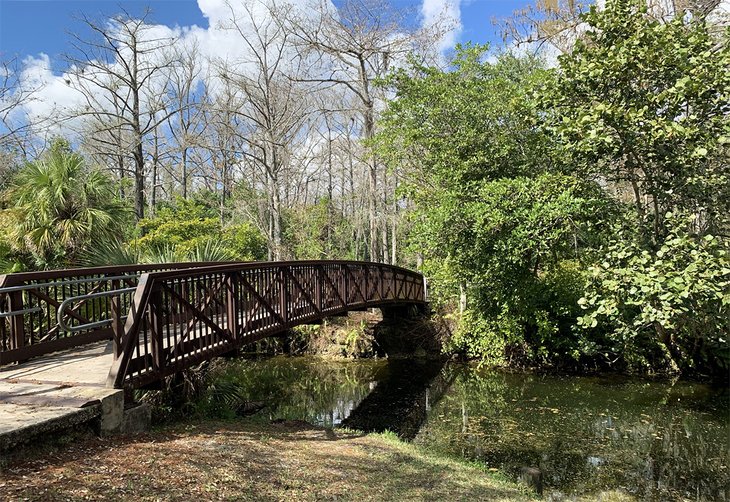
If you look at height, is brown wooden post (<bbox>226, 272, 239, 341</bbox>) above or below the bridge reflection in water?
above

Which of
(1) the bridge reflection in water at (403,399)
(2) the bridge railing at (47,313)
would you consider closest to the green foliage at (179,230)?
(2) the bridge railing at (47,313)

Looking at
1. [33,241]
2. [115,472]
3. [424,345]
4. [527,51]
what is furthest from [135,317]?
[527,51]

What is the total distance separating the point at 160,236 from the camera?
15.5m

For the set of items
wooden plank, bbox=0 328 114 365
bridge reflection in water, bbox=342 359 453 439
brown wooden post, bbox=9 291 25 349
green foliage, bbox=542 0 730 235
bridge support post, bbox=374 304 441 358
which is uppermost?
green foliage, bbox=542 0 730 235

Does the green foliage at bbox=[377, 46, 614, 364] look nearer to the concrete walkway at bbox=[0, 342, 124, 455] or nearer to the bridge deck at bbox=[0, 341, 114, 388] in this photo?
the bridge deck at bbox=[0, 341, 114, 388]

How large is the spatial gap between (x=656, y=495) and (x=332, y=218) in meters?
24.8

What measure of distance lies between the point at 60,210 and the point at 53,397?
7.91 meters

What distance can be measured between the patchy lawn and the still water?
7.06 ft

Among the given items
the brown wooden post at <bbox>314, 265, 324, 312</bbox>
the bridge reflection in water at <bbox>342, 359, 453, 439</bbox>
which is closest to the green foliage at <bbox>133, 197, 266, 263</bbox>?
the brown wooden post at <bbox>314, 265, 324, 312</bbox>

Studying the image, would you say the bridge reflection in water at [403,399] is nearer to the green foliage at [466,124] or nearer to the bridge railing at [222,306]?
the bridge railing at [222,306]

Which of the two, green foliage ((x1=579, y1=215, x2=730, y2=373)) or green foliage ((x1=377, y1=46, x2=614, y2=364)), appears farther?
green foliage ((x1=377, y1=46, x2=614, y2=364))

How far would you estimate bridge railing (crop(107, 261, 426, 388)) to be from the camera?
5.07 meters

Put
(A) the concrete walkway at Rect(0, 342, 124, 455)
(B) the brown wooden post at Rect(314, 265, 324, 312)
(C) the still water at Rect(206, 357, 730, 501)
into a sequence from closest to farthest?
(A) the concrete walkway at Rect(0, 342, 124, 455), (C) the still water at Rect(206, 357, 730, 501), (B) the brown wooden post at Rect(314, 265, 324, 312)

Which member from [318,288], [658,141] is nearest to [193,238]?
[318,288]
